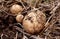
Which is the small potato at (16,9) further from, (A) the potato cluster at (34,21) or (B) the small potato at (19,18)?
(A) the potato cluster at (34,21)

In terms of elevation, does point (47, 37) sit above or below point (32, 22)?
below

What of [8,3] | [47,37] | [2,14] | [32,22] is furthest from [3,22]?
[47,37]

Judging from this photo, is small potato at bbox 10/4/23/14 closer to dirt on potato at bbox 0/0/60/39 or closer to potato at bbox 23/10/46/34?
dirt on potato at bbox 0/0/60/39

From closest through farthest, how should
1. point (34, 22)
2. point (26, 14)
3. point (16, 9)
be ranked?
point (34, 22)
point (26, 14)
point (16, 9)

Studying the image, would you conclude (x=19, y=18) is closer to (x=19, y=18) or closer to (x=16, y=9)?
(x=19, y=18)

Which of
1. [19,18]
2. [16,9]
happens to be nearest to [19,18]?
[19,18]

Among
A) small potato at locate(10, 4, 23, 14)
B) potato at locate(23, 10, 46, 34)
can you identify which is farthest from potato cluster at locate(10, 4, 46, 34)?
small potato at locate(10, 4, 23, 14)

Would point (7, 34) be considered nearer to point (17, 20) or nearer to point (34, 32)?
point (17, 20)

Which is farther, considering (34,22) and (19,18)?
(19,18)
